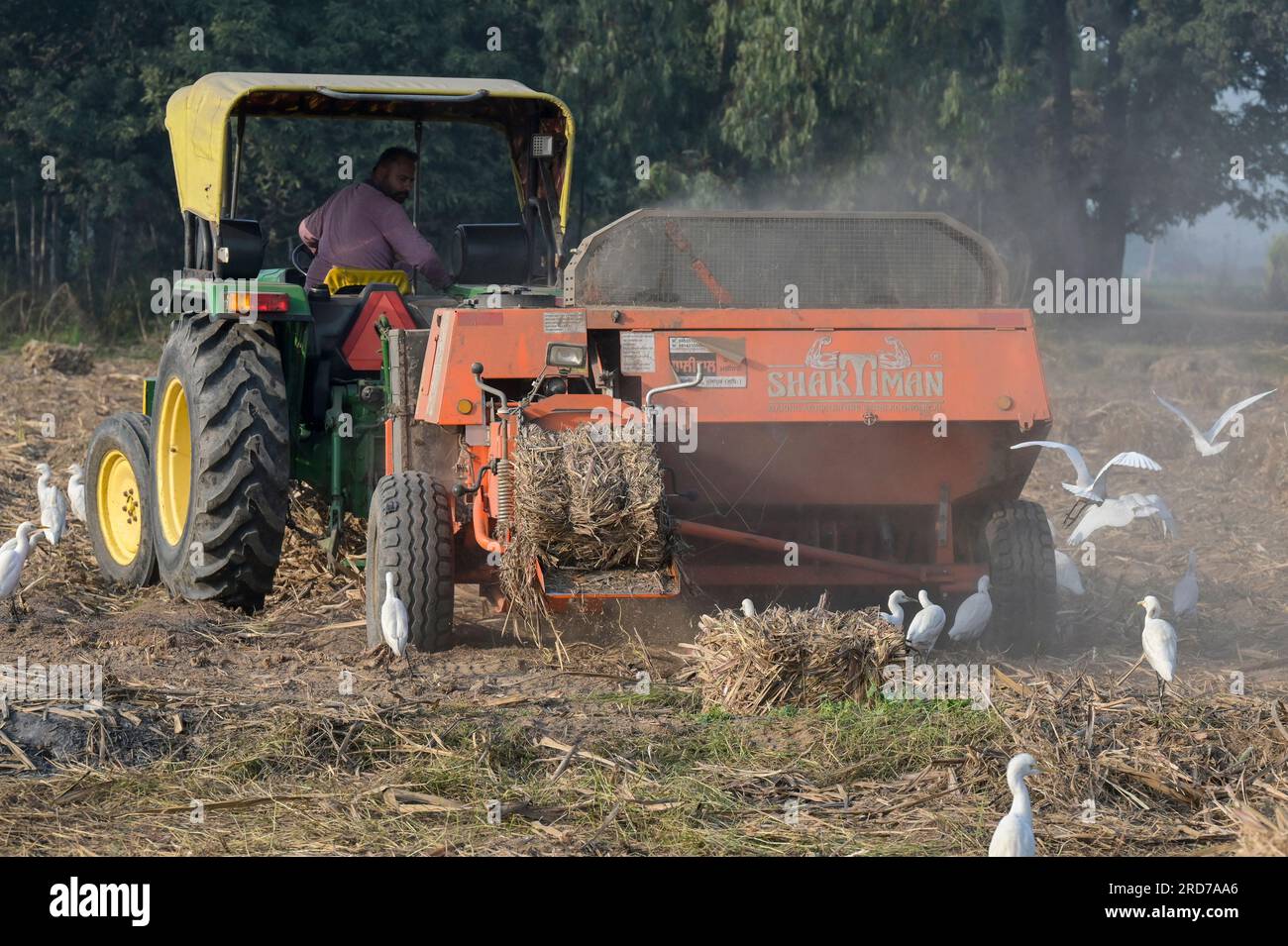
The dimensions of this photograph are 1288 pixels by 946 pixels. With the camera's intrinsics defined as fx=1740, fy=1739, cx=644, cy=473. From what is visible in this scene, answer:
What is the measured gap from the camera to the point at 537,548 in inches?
238

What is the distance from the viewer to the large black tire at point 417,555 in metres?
6.34

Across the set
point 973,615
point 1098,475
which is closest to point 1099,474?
point 1098,475

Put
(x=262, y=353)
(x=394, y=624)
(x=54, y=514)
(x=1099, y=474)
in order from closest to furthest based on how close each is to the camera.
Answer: (x=394, y=624), (x=262, y=353), (x=1099, y=474), (x=54, y=514)

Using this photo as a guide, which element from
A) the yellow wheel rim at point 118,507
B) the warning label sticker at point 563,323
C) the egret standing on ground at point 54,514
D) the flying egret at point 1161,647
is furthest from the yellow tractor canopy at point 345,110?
the flying egret at point 1161,647

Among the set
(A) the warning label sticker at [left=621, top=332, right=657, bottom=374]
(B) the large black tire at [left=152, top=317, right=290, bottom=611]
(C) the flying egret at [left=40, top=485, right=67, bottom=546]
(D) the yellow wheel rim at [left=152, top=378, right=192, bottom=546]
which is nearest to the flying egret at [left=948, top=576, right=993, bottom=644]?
(A) the warning label sticker at [left=621, top=332, right=657, bottom=374]

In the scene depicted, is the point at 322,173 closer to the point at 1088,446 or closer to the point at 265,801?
the point at 1088,446

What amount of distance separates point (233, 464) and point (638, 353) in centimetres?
170

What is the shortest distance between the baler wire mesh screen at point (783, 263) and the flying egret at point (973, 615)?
1.24 meters

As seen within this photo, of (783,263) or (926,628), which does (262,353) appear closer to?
(783,263)

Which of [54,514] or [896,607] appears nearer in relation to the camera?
[896,607]

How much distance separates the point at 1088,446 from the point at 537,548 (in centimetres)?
818

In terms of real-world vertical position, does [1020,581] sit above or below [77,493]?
below

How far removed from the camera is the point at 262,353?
7.16 metres
